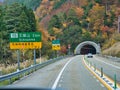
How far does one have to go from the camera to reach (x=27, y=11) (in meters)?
94.1

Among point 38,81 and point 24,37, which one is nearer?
point 38,81

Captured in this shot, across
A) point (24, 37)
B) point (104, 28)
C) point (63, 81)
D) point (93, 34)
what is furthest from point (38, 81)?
point (93, 34)

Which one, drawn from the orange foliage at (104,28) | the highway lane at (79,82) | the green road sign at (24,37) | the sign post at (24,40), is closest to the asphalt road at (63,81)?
the highway lane at (79,82)

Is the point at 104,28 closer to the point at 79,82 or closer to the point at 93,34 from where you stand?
the point at 93,34

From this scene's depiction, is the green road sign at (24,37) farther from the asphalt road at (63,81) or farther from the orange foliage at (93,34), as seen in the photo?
the orange foliage at (93,34)

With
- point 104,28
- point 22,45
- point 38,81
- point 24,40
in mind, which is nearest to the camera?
point 38,81

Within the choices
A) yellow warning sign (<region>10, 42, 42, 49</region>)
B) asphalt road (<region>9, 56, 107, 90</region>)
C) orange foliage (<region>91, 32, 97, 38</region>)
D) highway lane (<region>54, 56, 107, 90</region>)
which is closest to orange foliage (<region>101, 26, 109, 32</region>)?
orange foliage (<region>91, 32, 97, 38</region>)

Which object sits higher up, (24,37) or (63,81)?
(24,37)

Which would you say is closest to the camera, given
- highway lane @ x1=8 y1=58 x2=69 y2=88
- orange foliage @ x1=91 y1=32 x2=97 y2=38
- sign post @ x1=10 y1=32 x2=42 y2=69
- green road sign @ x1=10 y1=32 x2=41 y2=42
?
highway lane @ x1=8 y1=58 x2=69 y2=88

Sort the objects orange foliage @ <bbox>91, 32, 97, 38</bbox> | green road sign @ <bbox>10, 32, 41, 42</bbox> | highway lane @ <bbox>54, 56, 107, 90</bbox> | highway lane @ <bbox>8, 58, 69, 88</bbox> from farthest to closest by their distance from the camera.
A: orange foliage @ <bbox>91, 32, 97, 38</bbox> → green road sign @ <bbox>10, 32, 41, 42</bbox> → highway lane @ <bbox>8, 58, 69, 88</bbox> → highway lane @ <bbox>54, 56, 107, 90</bbox>

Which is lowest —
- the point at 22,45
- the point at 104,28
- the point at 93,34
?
the point at 22,45

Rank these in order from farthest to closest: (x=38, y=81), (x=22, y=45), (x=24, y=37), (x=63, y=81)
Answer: (x=24, y=37)
(x=22, y=45)
(x=38, y=81)
(x=63, y=81)

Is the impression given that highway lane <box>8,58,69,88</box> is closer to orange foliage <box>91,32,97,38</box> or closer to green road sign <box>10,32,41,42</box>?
green road sign <box>10,32,41,42</box>

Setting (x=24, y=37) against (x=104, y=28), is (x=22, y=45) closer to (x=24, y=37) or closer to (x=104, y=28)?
(x=24, y=37)
